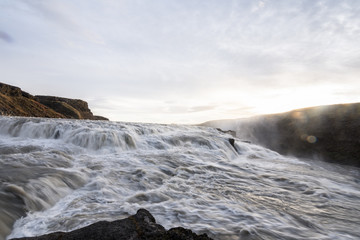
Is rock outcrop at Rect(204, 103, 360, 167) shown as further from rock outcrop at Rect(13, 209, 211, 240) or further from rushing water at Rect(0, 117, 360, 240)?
rock outcrop at Rect(13, 209, 211, 240)

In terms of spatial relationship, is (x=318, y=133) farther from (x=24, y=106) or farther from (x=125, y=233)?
(x=24, y=106)

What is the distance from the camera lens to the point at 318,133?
63.9 feet

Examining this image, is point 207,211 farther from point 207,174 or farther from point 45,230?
point 207,174

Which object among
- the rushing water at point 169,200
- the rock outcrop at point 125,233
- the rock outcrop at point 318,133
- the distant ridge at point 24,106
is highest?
the distant ridge at point 24,106

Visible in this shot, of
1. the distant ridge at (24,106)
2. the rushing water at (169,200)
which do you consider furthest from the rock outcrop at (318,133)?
the distant ridge at (24,106)

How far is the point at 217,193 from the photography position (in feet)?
18.6

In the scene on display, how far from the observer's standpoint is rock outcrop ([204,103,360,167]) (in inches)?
660

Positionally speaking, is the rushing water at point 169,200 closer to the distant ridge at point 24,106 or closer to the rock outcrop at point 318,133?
the rock outcrop at point 318,133

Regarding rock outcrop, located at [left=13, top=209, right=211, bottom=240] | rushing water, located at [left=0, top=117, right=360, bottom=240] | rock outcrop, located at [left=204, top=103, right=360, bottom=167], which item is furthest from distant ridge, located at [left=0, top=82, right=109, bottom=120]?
rock outcrop, located at [left=13, top=209, right=211, bottom=240]

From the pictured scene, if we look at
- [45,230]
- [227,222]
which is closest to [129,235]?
[45,230]

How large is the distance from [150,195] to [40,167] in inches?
149

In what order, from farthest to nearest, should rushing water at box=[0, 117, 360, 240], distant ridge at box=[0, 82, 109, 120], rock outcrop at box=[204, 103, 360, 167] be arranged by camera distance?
distant ridge at box=[0, 82, 109, 120] < rock outcrop at box=[204, 103, 360, 167] < rushing water at box=[0, 117, 360, 240]

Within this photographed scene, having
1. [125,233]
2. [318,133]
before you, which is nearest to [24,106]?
[318,133]

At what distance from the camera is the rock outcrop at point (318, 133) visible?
55.0 ft
